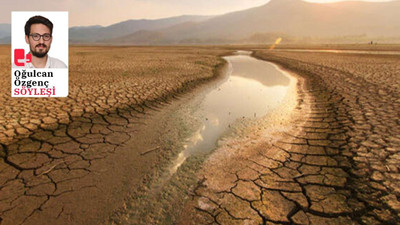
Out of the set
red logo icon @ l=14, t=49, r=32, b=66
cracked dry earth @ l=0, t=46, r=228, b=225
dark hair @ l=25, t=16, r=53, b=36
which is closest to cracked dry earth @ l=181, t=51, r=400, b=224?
cracked dry earth @ l=0, t=46, r=228, b=225

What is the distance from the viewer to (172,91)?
6324 millimetres

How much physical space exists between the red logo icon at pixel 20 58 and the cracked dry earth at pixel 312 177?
560cm

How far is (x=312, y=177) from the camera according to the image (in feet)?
7.67

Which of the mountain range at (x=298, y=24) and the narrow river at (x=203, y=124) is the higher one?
the mountain range at (x=298, y=24)

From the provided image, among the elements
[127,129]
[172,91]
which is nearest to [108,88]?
[172,91]

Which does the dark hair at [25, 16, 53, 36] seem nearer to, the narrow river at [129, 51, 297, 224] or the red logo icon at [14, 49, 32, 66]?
the red logo icon at [14, 49, 32, 66]

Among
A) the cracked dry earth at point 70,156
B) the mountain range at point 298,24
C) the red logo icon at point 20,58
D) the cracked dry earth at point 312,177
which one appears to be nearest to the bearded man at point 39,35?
the red logo icon at point 20,58

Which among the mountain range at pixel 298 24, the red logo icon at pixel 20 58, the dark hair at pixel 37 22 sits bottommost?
the red logo icon at pixel 20 58

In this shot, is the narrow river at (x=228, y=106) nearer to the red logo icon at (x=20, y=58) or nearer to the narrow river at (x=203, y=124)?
the narrow river at (x=203, y=124)

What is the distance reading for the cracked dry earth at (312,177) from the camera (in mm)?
1837

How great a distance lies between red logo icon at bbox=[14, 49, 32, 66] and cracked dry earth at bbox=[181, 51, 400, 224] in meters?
5.60

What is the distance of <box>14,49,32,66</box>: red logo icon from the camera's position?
5114 millimetres

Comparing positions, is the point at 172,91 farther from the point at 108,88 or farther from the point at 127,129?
the point at 127,129

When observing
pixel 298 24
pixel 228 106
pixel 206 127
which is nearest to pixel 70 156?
pixel 206 127
